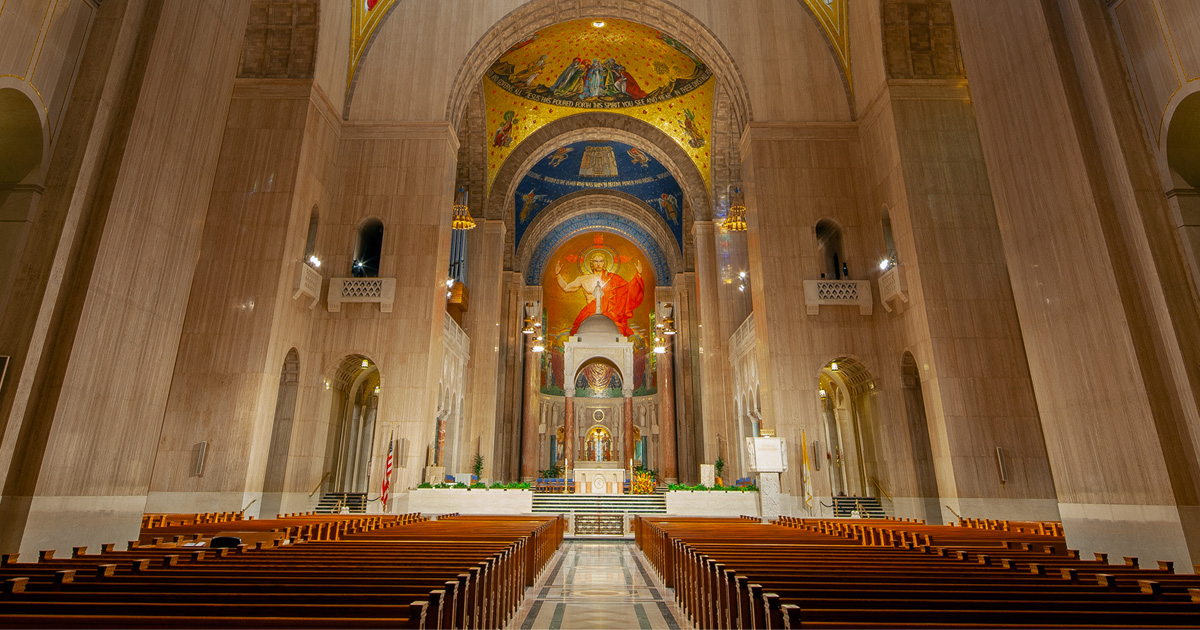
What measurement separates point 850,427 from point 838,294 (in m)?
5.79

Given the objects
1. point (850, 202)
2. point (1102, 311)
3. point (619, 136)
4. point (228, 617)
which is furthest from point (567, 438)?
point (228, 617)

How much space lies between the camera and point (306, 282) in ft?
41.4

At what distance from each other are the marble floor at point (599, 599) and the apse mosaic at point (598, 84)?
16011mm

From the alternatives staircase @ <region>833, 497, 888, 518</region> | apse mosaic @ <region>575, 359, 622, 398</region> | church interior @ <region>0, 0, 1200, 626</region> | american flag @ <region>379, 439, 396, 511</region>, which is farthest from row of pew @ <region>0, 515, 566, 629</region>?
apse mosaic @ <region>575, 359, 622, 398</region>

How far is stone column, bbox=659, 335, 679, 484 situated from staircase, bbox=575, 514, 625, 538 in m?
11.9

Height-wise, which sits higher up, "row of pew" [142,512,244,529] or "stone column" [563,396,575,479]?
"stone column" [563,396,575,479]

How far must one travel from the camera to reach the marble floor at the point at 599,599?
4.74 meters

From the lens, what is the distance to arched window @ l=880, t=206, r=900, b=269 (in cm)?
1306

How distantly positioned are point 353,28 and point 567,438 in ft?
70.4

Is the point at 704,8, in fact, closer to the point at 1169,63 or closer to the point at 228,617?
the point at 1169,63

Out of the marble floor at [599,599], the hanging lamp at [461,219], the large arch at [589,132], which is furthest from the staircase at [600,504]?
the large arch at [589,132]

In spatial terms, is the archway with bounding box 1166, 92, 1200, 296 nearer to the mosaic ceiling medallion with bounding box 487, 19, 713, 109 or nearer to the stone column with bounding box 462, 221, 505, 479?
the mosaic ceiling medallion with bounding box 487, 19, 713, 109

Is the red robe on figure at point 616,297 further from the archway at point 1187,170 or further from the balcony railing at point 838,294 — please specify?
the archway at point 1187,170

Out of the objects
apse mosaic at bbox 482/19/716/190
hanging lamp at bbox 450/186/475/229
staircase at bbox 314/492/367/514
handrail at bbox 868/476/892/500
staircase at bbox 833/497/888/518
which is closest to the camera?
staircase at bbox 314/492/367/514
